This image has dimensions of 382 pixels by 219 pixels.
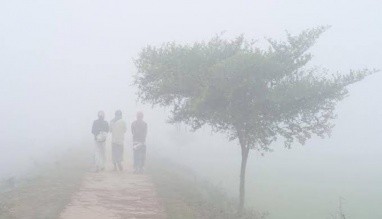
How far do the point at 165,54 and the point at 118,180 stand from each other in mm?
5187

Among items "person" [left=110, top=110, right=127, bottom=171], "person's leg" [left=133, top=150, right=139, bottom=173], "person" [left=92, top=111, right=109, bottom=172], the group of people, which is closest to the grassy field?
"person" [left=92, top=111, right=109, bottom=172]

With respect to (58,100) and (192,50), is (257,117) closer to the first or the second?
(192,50)

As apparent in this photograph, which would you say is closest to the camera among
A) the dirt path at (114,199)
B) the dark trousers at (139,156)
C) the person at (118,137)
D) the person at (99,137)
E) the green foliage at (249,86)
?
the dirt path at (114,199)

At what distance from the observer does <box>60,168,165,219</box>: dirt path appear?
14.4m

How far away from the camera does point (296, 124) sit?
18.2 m

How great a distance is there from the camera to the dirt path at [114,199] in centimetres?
1437

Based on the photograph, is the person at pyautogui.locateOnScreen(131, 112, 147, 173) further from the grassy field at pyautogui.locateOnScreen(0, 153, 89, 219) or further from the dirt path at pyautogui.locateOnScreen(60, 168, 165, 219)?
the grassy field at pyautogui.locateOnScreen(0, 153, 89, 219)

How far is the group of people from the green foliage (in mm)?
4679

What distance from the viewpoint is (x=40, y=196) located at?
53.8 feet

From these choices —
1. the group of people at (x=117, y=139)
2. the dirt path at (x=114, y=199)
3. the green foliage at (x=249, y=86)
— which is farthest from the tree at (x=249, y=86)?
the group of people at (x=117, y=139)

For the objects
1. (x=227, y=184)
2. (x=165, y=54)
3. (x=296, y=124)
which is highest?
(x=165, y=54)

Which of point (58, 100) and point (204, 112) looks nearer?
point (204, 112)

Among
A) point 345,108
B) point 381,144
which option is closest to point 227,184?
point 381,144

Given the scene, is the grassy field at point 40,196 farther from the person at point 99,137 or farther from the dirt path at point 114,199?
the person at point 99,137
